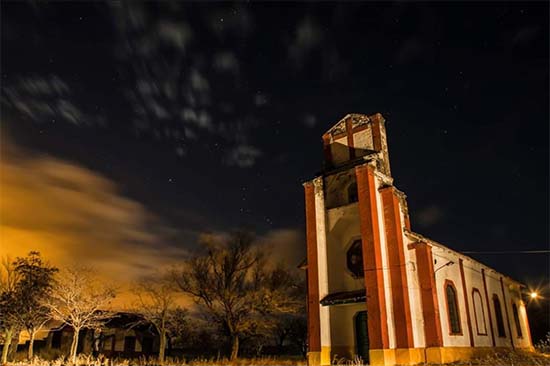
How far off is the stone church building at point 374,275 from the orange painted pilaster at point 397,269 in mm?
45

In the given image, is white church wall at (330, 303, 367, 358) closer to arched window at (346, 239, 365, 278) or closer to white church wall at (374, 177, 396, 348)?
arched window at (346, 239, 365, 278)

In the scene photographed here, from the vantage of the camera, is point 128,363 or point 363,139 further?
point 363,139

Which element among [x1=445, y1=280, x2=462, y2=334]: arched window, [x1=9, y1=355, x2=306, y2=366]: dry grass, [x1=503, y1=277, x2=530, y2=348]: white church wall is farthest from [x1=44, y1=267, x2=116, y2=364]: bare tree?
[x1=503, y1=277, x2=530, y2=348]: white church wall

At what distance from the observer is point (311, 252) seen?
21672 mm

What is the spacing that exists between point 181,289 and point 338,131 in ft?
56.1

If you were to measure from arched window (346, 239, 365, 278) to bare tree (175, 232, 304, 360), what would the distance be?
10.1 m

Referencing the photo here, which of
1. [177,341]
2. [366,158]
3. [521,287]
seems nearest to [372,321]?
[366,158]

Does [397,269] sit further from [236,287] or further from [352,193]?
[236,287]

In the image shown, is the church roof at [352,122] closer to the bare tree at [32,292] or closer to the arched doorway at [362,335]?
the arched doorway at [362,335]

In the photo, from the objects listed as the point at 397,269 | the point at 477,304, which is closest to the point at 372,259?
the point at 397,269

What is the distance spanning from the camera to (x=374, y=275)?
60.4ft

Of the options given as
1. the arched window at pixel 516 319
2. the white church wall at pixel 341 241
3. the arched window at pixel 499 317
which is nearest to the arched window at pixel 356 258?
the white church wall at pixel 341 241

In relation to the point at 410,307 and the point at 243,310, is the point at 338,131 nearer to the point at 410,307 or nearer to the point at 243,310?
the point at 410,307

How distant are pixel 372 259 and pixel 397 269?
1.34 metres
